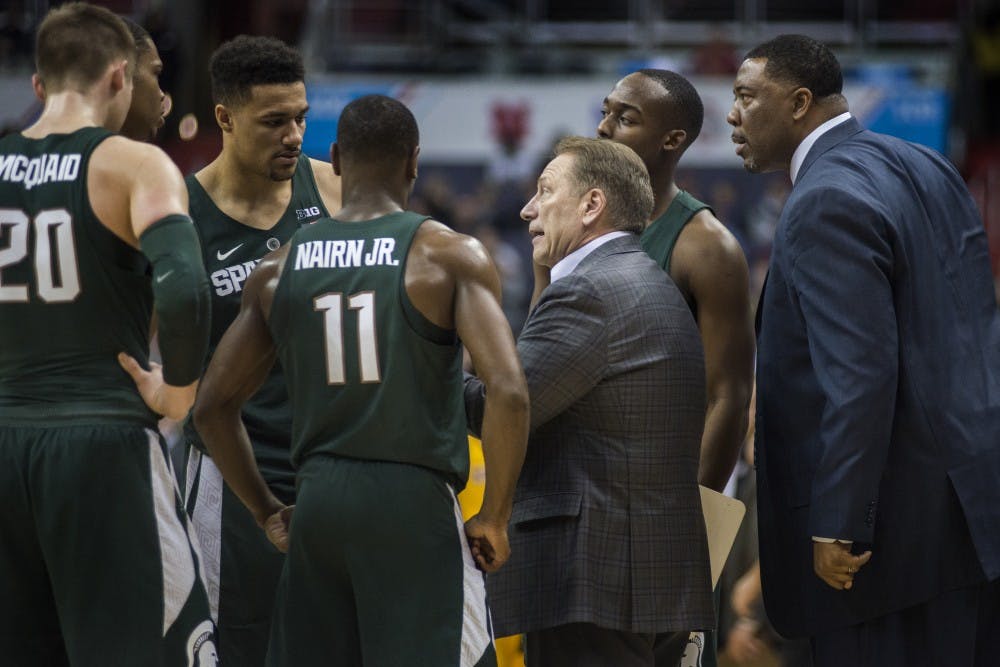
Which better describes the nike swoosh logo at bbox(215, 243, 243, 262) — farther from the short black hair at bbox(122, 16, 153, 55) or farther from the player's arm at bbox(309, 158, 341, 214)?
the short black hair at bbox(122, 16, 153, 55)

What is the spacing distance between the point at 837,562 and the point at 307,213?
1981mm

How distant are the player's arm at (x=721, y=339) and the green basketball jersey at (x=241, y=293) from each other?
4.19ft

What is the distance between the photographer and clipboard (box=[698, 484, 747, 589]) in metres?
4.05

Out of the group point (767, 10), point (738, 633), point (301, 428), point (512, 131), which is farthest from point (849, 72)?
point (301, 428)

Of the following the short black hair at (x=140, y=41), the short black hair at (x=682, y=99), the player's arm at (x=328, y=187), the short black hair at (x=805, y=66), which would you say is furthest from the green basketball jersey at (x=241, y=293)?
the short black hair at (x=805, y=66)

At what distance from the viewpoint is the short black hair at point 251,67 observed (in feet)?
14.5

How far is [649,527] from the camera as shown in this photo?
12.2 feet

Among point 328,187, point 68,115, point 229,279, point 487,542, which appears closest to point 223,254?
point 229,279

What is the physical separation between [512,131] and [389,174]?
10175 mm

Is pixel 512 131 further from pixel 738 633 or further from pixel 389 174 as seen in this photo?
pixel 389 174

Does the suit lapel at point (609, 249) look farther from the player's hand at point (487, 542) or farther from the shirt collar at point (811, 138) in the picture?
the player's hand at point (487, 542)

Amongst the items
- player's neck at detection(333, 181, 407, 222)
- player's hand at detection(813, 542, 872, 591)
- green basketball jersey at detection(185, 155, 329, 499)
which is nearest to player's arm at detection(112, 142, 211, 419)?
player's neck at detection(333, 181, 407, 222)

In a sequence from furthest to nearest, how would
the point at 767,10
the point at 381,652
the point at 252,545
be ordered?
the point at 767,10 → the point at 252,545 → the point at 381,652

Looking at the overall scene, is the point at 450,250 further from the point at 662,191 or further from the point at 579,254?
the point at 662,191
